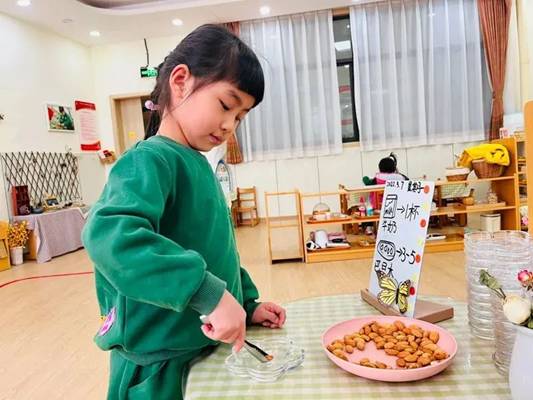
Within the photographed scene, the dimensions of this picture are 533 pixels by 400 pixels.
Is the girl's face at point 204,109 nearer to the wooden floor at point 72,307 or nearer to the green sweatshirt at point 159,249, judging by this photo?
the green sweatshirt at point 159,249

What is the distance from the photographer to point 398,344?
63cm

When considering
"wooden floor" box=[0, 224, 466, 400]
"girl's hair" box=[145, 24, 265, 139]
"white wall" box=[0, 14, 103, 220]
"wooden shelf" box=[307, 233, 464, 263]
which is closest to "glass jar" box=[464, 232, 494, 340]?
"girl's hair" box=[145, 24, 265, 139]

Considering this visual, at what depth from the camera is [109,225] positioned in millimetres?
497

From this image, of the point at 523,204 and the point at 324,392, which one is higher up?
the point at 324,392

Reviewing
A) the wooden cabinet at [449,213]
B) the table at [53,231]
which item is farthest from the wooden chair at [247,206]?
the wooden cabinet at [449,213]

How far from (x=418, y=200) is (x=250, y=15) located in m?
4.82

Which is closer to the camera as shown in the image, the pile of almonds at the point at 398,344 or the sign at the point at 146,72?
the pile of almonds at the point at 398,344

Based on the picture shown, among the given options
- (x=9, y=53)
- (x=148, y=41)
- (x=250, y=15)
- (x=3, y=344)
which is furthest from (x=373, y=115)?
(x=3, y=344)

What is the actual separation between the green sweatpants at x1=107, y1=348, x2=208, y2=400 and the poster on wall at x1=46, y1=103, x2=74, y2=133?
4.85 m

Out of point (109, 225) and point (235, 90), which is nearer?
point (109, 225)

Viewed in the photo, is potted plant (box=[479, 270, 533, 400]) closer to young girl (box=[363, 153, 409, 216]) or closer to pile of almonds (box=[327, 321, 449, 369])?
pile of almonds (box=[327, 321, 449, 369])

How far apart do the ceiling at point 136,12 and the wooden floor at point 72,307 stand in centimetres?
257

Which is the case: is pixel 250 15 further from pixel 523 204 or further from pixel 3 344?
pixel 3 344

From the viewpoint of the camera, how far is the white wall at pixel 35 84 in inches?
170
